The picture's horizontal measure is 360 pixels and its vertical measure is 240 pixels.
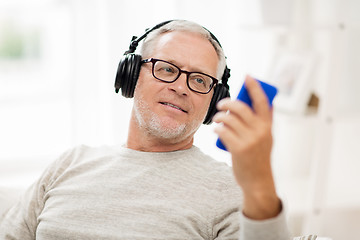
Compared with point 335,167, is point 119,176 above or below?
above

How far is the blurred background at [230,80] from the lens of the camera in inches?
91.4

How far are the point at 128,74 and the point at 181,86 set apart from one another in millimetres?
176

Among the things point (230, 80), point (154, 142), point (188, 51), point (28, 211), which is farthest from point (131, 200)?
point (230, 80)

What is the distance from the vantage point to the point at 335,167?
2.77 m

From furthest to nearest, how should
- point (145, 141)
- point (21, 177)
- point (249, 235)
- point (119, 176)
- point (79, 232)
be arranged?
point (21, 177) → point (145, 141) → point (119, 176) → point (79, 232) → point (249, 235)

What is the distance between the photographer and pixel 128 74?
1.46 metres

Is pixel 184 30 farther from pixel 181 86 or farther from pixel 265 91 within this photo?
pixel 265 91

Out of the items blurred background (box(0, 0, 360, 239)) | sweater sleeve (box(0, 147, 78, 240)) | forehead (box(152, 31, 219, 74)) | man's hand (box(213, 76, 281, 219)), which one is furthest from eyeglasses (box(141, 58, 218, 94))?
blurred background (box(0, 0, 360, 239))

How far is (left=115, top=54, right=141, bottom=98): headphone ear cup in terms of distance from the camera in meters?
1.46

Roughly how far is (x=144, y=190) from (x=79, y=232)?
21 cm

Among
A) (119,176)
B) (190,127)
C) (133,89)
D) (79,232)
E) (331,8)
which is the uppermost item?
(331,8)

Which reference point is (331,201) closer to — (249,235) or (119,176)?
(119,176)

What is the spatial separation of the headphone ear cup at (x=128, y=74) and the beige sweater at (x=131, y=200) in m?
0.19

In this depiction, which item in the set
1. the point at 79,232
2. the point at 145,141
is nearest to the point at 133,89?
the point at 145,141
